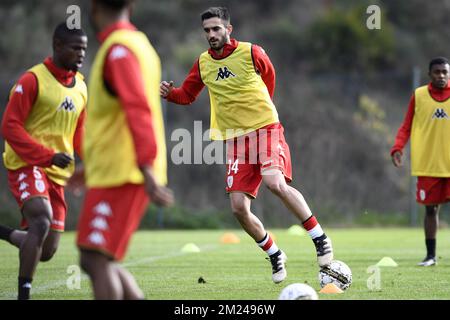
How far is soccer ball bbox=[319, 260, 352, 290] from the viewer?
25.8 feet

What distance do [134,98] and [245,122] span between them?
12.6 ft

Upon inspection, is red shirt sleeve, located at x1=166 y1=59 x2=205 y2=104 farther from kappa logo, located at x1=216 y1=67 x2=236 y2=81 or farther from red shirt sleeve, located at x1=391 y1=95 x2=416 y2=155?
red shirt sleeve, located at x1=391 y1=95 x2=416 y2=155

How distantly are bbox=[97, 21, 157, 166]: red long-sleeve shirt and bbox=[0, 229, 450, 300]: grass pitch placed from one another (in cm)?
273

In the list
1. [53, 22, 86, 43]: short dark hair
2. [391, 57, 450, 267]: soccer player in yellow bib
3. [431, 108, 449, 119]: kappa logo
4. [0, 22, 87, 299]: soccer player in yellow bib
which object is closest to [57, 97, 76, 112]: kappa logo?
[0, 22, 87, 299]: soccer player in yellow bib

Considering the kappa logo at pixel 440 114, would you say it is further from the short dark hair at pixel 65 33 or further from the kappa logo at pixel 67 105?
the short dark hair at pixel 65 33

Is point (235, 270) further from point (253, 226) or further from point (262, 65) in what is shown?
point (262, 65)

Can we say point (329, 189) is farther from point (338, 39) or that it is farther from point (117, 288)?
point (117, 288)

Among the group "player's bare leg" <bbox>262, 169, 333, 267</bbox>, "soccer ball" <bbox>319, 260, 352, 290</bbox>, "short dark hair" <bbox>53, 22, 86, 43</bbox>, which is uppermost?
"short dark hair" <bbox>53, 22, 86, 43</bbox>

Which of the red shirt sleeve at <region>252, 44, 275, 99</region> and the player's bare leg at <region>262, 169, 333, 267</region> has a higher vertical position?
the red shirt sleeve at <region>252, 44, 275, 99</region>

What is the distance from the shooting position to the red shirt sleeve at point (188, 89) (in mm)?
9234

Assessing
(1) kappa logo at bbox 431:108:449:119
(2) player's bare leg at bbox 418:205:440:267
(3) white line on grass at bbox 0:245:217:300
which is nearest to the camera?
(3) white line on grass at bbox 0:245:217:300

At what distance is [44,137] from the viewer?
7281 mm

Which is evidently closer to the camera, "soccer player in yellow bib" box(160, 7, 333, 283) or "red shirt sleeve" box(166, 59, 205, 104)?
"soccer player in yellow bib" box(160, 7, 333, 283)

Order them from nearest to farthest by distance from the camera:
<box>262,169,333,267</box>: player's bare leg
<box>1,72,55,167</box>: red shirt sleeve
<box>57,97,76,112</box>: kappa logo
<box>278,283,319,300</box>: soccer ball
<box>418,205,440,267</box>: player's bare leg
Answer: <box>278,283,319,300</box>: soccer ball
<box>1,72,55,167</box>: red shirt sleeve
<box>57,97,76,112</box>: kappa logo
<box>262,169,333,267</box>: player's bare leg
<box>418,205,440,267</box>: player's bare leg
